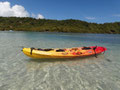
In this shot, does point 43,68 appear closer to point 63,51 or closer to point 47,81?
point 47,81

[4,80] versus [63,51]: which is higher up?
[63,51]

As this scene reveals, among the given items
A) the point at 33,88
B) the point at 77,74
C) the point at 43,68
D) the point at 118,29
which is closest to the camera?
the point at 33,88

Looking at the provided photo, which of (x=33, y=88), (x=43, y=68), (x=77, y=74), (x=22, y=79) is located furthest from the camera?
(x=43, y=68)

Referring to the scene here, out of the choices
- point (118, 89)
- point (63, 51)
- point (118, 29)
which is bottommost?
point (118, 89)

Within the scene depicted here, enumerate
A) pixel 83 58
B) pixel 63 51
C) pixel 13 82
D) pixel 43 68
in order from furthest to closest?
1. pixel 83 58
2. pixel 63 51
3. pixel 43 68
4. pixel 13 82

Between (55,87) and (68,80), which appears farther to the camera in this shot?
(68,80)

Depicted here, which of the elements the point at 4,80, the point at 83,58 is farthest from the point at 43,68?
the point at 83,58

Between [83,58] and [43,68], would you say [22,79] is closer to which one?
[43,68]

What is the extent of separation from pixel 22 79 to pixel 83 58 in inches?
283

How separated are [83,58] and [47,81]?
6.08 m

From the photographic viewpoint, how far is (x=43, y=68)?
24.5 feet

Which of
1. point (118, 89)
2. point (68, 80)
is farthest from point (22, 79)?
point (118, 89)

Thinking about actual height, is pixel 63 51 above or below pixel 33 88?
above

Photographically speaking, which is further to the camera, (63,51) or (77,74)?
(63,51)
